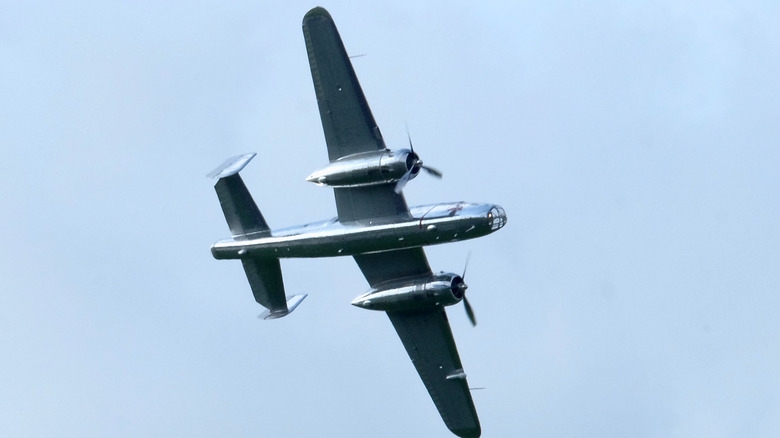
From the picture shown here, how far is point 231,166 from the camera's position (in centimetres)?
6244

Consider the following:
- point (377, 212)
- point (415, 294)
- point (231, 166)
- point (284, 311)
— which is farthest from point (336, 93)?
point (284, 311)

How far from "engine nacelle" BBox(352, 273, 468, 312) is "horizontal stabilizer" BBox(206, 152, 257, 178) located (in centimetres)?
743

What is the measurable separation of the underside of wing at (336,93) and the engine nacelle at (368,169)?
19.4 inches

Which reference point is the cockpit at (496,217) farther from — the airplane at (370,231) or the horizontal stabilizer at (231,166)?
the horizontal stabilizer at (231,166)

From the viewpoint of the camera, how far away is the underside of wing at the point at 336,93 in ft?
190

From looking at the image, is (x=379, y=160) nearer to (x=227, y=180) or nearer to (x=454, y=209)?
(x=454, y=209)

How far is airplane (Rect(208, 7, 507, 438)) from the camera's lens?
189 ft

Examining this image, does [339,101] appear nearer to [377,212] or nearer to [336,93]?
[336,93]

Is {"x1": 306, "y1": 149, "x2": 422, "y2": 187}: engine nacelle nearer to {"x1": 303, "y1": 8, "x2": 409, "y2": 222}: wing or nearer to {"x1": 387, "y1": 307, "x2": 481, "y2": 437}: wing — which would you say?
{"x1": 303, "y1": 8, "x2": 409, "y2": 222}: wing

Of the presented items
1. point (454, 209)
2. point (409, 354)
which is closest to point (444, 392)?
point (409, 354)

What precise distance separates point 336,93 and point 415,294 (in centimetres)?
921

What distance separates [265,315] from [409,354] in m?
6.55

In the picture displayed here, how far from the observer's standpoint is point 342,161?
58750 millimetres

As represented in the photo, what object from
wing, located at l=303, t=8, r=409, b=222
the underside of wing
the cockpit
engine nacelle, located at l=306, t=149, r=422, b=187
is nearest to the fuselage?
the cockpit
